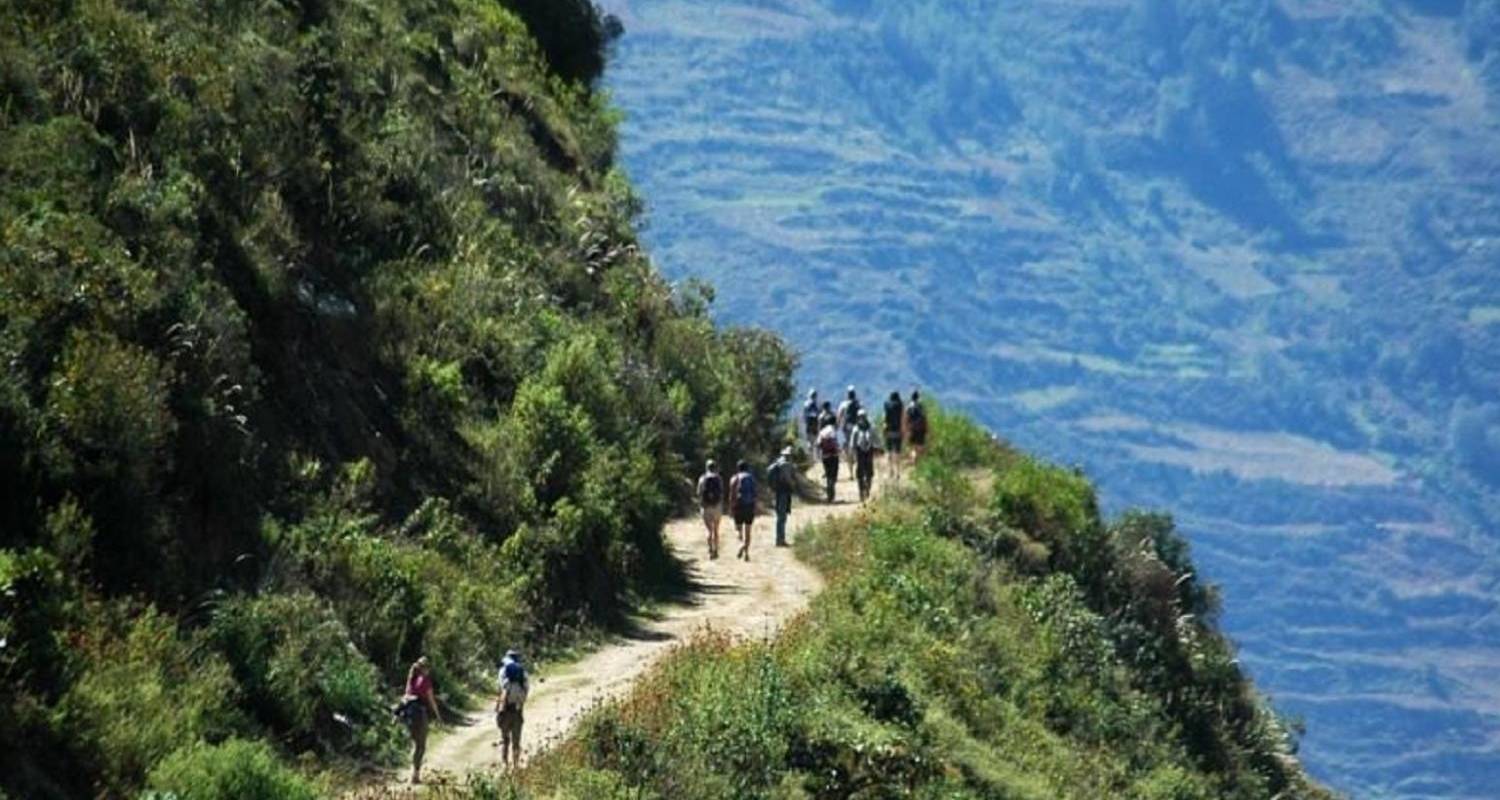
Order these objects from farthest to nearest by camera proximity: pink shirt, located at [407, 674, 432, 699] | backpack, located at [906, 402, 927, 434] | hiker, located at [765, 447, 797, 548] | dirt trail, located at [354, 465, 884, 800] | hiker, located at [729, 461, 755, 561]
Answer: backpack, located at [906, 402, 927, 434], hiker, located at [765, 447, 797, 548], hiker, located at [729, 461, 755, 561], dirt trail, located at [354, 465, 884, 800], pink shirt, located at [407, 674, 432, 699]

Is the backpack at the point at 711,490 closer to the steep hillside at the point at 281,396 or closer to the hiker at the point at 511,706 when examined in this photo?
the steep hillside at the point at 281,396

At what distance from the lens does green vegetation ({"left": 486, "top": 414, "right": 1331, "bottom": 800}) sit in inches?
1047

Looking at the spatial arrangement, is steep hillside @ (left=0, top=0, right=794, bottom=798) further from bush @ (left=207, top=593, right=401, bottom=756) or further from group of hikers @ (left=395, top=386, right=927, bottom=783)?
group of hikers @ (left=395, top=386, right=927, bottom=783)

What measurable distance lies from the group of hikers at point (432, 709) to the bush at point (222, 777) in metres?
3.10

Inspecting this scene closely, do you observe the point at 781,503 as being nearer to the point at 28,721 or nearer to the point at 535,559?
the point at 535,559

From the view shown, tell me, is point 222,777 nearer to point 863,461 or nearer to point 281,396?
point 281,396

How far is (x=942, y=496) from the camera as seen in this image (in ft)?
147

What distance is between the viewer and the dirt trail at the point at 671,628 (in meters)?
26.1

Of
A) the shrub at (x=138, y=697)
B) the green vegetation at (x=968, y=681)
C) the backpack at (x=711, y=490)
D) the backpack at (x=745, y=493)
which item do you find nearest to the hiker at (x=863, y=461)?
the green vegetation at (x=968, y=681)

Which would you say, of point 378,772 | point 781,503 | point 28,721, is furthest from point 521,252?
point 28,721

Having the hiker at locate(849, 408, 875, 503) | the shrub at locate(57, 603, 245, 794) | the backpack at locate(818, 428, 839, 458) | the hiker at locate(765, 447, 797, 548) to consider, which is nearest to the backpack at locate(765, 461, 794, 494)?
the hiker at locate(765, 447, 797, 548)

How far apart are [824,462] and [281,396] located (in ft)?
64.5

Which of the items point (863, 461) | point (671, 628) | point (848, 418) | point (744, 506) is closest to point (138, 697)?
point (671, 628)

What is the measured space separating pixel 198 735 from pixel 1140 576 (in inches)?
1033
